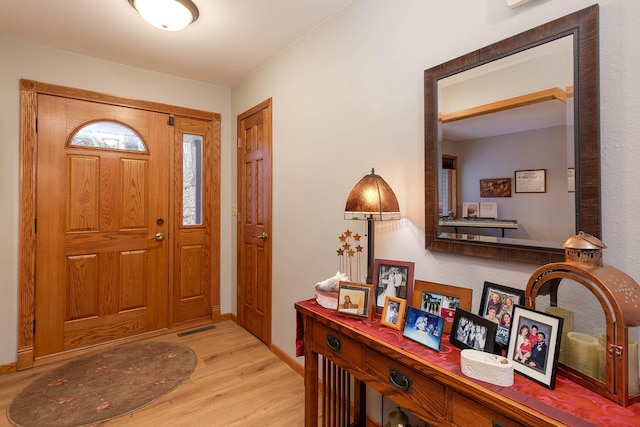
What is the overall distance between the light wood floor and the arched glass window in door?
184 cm

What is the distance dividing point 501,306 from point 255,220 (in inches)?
90.9

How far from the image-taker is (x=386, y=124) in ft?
5.59

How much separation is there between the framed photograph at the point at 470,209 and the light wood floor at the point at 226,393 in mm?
1518

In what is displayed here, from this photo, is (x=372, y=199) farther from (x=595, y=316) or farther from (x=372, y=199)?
(x=595, y=316)

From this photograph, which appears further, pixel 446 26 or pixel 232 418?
pixel 232 418

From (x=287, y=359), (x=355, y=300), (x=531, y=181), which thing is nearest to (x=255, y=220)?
(x=287, y=359)

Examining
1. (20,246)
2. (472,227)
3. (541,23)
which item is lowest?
(20,246)

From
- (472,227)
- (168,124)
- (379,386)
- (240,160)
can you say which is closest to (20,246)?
(168,124)

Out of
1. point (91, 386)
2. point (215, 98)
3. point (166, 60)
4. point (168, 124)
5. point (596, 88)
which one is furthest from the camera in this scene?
point (215, 98)

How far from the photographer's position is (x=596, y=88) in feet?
3.28

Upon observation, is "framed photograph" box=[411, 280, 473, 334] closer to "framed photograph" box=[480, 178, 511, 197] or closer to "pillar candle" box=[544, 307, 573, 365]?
"pillar candle" box=[544, 307, 573, 365]

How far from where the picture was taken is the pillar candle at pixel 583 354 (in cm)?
87

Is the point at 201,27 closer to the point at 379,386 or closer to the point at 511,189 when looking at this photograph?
the point at 511,189

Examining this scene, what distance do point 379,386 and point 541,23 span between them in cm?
144
